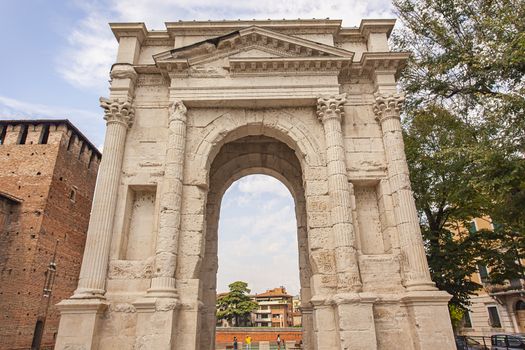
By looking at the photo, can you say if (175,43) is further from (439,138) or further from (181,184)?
(439,138)

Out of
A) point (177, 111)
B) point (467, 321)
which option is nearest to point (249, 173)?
point (177, 111)

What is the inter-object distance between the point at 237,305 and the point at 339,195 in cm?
3663

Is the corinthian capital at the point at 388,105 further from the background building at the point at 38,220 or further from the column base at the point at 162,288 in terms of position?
the background building at the point at 38,220

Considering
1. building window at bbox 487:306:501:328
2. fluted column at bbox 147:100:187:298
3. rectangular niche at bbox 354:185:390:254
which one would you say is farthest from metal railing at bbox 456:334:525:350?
fluted column at bbox 147:100:187:298

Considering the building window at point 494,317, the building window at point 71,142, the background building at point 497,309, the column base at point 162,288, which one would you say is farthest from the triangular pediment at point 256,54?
the building window at point 494,317

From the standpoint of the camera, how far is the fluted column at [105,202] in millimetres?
7887

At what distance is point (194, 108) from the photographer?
32.3 ft

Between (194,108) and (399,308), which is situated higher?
(194,108)

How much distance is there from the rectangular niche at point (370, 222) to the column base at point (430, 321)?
1449 millimetres

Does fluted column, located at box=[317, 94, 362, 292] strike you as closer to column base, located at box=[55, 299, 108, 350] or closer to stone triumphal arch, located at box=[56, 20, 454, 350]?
stone triumphal arch, located at box=[56, 20, 454, 350]

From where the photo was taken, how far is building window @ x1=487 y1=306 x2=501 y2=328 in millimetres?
23506

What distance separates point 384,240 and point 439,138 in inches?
260

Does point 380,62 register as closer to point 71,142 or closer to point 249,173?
point 249,173

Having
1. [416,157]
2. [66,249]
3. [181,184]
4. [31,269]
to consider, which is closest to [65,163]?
[66,249]
